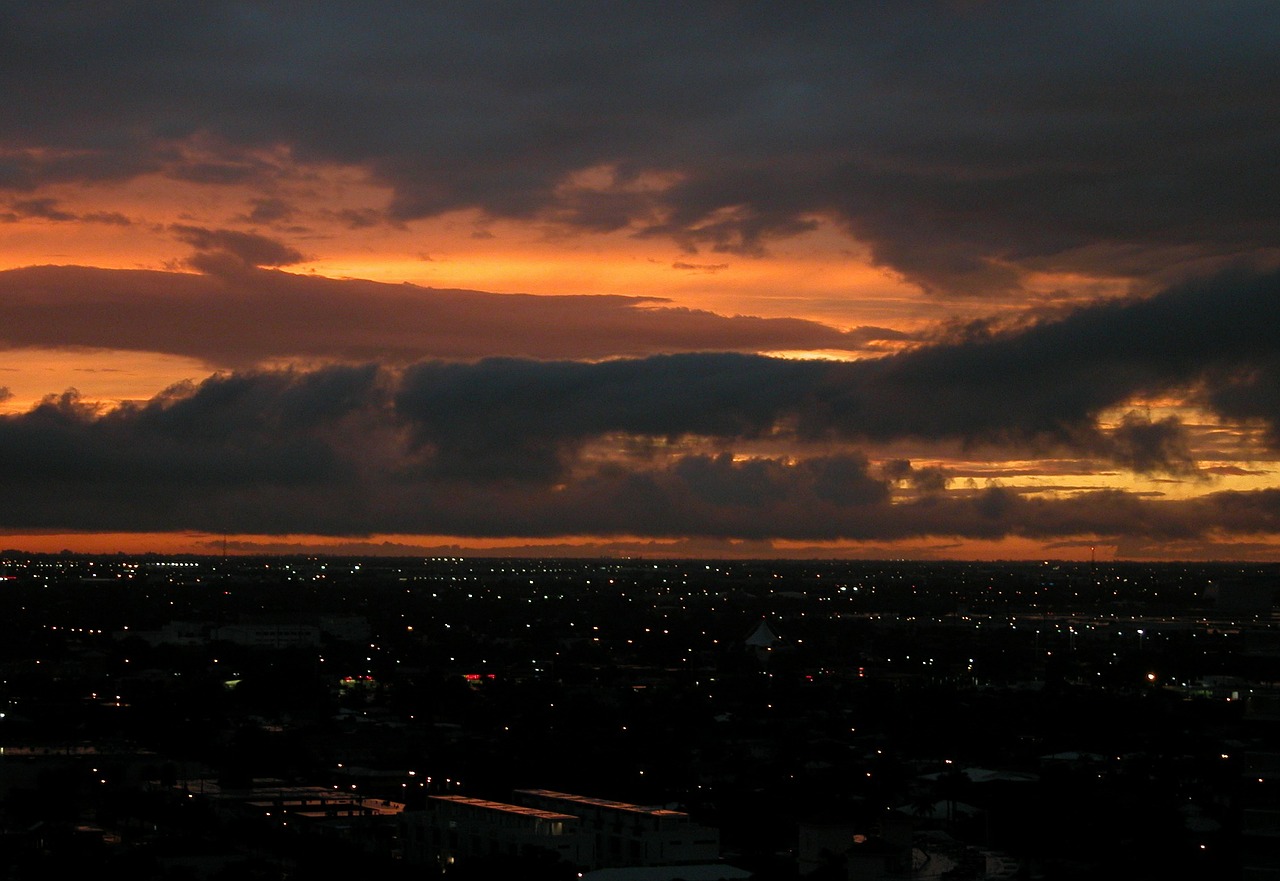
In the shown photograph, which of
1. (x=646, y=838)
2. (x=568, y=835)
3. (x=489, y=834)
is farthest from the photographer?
(x=489, y=834)

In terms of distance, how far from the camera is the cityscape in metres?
43.4

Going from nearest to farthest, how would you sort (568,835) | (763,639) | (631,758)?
(568,835) → (631,758) → (763,639)

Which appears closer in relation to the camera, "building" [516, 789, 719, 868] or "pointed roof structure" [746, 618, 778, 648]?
"building" [516, 789, 719, 868]

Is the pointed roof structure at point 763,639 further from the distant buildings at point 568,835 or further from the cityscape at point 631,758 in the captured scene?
the distant buildings at point 568,835

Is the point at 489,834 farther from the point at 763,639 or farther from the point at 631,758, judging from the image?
the point at 763,639

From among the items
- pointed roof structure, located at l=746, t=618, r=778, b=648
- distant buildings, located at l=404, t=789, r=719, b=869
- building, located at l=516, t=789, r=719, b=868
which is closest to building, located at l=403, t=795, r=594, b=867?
distant buildings, located at l=404, t=789, r=719, b=869

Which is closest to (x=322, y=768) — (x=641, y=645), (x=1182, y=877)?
(x=1182, y=877)

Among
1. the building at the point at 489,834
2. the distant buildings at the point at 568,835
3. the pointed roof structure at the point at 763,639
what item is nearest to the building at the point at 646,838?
the distant buildings at the point at 568,835

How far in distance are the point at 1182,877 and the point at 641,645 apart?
305 feet

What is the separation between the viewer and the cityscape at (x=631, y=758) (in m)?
43.4

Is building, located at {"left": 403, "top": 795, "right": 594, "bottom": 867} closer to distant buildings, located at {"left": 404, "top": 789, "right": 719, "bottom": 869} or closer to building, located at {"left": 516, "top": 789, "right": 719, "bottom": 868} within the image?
distant buildings, located at {"left": 404, "top": 789, "right": 719, "bottom": 869}

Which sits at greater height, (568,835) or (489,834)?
(568,835)

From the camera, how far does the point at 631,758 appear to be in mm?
60719

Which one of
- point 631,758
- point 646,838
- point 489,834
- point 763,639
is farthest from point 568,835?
point 763,639
